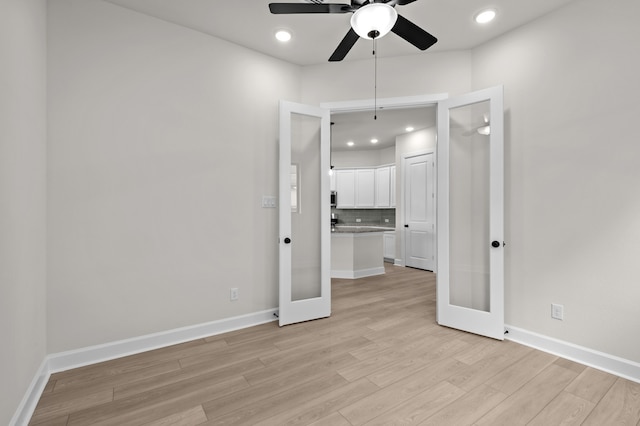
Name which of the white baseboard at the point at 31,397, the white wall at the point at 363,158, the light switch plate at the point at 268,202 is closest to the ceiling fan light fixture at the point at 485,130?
the light switch plate at the point at 268,202

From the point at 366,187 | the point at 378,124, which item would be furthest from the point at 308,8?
the point at 366,187

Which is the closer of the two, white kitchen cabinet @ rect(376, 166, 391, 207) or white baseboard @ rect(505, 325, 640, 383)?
white baseboard @ rect(505, 325, 640, 383)

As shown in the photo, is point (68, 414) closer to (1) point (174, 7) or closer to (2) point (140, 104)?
(2) point (140, 104)

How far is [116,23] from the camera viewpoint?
2.41 meters

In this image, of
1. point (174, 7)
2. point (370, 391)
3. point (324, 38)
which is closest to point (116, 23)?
point (174, 7)

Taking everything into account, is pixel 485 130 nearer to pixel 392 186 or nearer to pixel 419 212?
pixel 419 212

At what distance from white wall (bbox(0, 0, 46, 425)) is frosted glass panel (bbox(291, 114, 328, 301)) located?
6.65 ft

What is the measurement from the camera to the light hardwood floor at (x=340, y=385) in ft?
5.56

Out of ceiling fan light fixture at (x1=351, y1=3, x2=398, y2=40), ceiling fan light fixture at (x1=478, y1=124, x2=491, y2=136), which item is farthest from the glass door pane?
ceiling fan light fixture at (x1=478, y1=124, x2=491, y2=136)

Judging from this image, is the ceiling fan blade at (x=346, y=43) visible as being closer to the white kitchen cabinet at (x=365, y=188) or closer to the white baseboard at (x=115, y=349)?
the white baseboard at (x=115, y=349)

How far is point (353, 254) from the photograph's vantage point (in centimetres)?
547

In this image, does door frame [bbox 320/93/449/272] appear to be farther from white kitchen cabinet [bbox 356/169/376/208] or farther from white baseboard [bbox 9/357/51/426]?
white kitchen cabinet [bbox 356/169/376/208]

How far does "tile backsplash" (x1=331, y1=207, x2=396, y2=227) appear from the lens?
25.7ft

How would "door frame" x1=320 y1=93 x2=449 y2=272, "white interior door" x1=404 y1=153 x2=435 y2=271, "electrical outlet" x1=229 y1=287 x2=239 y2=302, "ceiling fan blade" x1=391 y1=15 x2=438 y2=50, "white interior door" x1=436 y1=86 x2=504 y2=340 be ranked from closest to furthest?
"ceiling fan blade" x1=391 y1=15 x2=438 y2=50 < "white interior door" x1=436 y1=86 x2=504 y2=340 < "electrical outlet" x1=229 y1=287 x2=239 y2=302 < "door frame" x1=320 y1=93 x2=449 y2=272 < "white interior door" x1=404 y1=153 x2=435 y2=271
